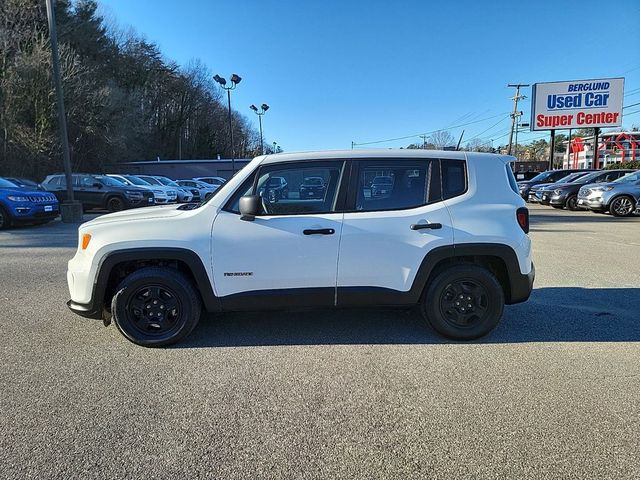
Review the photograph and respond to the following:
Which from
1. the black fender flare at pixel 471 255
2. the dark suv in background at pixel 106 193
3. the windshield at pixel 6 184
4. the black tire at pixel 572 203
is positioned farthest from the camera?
the black tire at pixel 572 203

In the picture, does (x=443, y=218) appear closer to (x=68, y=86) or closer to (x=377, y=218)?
(x=377, y=218)

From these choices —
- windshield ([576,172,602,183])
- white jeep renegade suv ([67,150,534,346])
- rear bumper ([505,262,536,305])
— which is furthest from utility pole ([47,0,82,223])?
windshield ([576,172,602,183])

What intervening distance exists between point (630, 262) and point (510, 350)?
5.29 metres

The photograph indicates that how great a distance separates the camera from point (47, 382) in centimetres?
323

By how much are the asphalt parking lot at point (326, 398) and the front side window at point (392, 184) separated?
130cm

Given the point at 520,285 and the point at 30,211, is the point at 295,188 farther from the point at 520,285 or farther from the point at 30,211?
the point at 30,211

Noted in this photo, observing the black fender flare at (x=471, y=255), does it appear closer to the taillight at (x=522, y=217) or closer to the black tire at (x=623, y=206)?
the taillight at (x=522, y=217)

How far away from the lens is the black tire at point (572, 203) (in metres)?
17.5

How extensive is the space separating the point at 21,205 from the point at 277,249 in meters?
11.3

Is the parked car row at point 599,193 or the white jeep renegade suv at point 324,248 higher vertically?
the parked car row at point 599,193

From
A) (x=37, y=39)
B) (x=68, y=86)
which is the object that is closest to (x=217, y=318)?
(x=68, y=86)

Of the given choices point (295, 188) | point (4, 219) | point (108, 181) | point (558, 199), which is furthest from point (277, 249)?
point (558, 199)

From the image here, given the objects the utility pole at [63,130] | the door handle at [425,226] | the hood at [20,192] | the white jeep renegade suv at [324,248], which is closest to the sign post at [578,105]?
the utility pole at [63,130]

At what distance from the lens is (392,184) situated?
393cm
